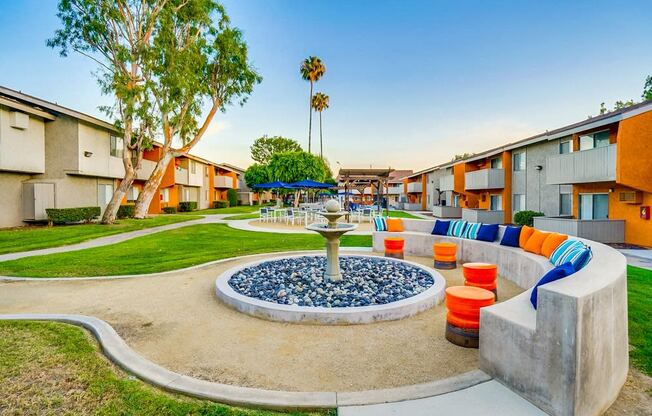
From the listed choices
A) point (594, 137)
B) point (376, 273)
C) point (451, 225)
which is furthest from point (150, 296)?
point (594, 137)

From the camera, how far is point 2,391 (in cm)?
340

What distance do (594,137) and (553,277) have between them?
663 inches

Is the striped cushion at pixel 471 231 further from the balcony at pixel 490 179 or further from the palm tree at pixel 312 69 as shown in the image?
the palm tree at pixel 312 69

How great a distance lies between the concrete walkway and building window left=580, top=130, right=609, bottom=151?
54.4 feet

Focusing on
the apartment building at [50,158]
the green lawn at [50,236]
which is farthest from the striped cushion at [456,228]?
the apartment building at [50,158]

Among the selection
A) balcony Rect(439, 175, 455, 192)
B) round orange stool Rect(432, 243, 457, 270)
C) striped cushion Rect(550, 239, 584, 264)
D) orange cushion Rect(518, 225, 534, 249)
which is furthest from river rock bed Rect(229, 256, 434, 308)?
balcony Rect(439, 175, 455, 192)

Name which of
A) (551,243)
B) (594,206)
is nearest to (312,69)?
(594,206)

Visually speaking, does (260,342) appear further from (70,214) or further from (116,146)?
(116,146)

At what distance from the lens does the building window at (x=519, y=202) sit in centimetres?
2220

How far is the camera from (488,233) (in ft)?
32.2

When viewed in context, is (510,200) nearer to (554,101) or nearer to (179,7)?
(554,101)

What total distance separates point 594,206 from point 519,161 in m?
6.90

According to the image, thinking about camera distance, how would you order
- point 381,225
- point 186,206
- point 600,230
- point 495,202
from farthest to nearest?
point 186,206
point 495,202
point 600,230
point 381,225

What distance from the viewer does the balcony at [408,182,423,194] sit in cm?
4850
